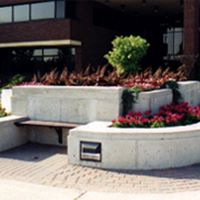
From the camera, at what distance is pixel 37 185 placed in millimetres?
5605

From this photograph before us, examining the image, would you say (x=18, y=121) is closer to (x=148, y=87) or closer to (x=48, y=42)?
(x=148, y=87)

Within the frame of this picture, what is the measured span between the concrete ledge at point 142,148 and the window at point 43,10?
1474 centimetres

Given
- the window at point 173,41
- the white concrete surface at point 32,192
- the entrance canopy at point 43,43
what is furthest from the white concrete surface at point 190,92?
the window at point 173,41

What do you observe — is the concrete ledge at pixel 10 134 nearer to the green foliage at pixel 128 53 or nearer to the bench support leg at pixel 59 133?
the bench support leg at pixel 59 133

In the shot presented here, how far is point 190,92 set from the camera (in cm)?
1142

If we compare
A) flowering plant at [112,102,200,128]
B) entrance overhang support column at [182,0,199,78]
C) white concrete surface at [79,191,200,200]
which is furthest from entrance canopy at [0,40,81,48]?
white concrete surface at [79,191,200,200]

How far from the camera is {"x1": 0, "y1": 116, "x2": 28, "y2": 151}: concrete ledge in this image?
26.5ft

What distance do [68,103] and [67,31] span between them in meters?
11.8

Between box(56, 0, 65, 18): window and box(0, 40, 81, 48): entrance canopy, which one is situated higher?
box(56, 0, 65, 18): window

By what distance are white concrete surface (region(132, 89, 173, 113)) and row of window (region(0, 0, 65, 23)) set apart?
11.8 metres

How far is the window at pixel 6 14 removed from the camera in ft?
71.3

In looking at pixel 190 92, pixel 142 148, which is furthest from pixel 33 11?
pixel 142 148

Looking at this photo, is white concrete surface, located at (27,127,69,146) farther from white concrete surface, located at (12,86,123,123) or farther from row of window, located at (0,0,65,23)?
row of window, located at (0,0,65,23)

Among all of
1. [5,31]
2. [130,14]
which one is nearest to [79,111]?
[5,31]
